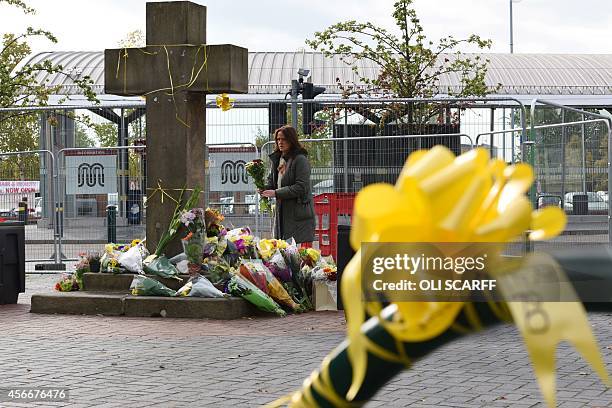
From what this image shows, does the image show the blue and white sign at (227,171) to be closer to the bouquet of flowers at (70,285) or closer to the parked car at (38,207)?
the parked car at (38,207)

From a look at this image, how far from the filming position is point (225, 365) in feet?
26.8

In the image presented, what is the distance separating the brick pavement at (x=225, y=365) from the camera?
→ 22.5 feet

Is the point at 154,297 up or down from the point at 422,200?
down

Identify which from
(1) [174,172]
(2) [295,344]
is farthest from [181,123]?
(2) [295,344]

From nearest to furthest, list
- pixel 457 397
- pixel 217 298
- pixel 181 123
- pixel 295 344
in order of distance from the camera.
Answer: pixel 457 397 < pixel 295 344 < pixel 217 298 < pixel 181 123

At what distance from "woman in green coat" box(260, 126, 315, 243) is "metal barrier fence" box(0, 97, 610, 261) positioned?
8.56 ft

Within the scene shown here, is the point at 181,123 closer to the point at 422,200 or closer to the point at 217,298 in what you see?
the point at 217,298

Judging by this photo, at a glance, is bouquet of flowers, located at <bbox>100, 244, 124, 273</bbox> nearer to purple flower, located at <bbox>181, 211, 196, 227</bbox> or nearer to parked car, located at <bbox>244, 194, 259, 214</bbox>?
purple flower, located at <bbox>181, 211, 196, 227</bbox>

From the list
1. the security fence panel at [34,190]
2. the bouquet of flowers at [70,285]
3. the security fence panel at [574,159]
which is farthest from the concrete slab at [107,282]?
the security fence panel at [34,190]

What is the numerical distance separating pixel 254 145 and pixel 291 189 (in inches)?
183

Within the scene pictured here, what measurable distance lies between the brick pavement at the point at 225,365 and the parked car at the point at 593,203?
3.22 m

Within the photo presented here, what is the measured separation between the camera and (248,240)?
12.0m

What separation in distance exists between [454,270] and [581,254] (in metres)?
0.09

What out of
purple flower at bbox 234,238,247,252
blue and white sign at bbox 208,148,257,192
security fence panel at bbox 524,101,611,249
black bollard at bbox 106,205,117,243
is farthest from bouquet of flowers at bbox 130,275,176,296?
black bollard at bbox 106,205,117,243
